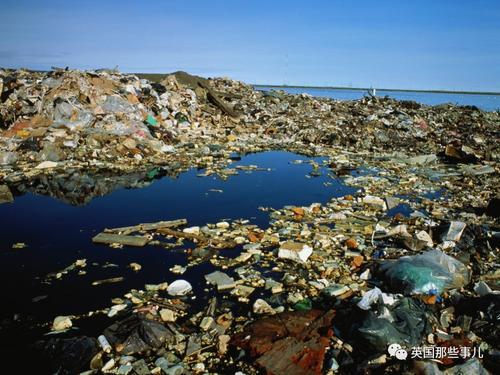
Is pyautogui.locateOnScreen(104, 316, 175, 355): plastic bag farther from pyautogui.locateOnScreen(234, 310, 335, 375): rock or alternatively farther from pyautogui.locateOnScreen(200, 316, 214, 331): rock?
pyautogui.locateOnScreen(234, 310, 335, 375): rock

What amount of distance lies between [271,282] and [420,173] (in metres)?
6.48

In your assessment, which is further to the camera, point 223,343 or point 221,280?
point 221,280

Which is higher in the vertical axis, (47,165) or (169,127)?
(169,127)

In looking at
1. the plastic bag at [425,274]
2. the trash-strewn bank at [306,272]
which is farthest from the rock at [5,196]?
the plastic bag at [425,274]

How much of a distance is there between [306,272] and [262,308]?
846 mm

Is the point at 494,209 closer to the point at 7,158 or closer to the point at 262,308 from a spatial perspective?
the point at 262,308

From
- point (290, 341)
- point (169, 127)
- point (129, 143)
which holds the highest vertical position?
point (169, 127)

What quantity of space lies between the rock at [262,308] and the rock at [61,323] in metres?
1.50

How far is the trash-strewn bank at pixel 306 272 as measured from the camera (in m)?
2.36

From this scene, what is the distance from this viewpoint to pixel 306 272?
3.65m

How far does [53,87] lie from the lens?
10.3 m

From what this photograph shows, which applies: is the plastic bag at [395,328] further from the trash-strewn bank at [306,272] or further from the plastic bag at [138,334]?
the plastic bag at [138,334]

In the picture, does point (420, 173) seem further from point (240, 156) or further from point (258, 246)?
point (258, 246)

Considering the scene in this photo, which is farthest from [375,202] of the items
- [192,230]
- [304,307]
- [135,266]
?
[135,266]
